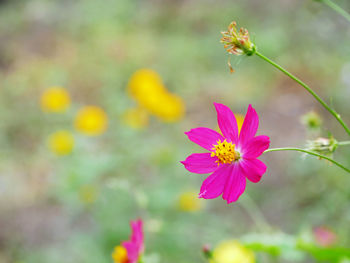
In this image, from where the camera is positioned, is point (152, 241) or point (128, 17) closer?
→ point (152, 241)

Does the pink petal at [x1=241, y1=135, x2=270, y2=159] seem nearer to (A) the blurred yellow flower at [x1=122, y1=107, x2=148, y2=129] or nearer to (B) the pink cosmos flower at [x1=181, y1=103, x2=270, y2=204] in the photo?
(B) the pink cosmos flower at [x1=181, y1=103, x2=270, y2=204]

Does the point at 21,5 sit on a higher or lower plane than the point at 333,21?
higher

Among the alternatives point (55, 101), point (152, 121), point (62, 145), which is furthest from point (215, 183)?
point (152, 121)

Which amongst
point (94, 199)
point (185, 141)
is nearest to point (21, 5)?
point (185, 141)

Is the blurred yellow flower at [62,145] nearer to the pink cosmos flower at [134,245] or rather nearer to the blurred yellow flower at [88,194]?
the blurred yellow flower at [88,194]

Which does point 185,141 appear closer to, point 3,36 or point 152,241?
point 152,241

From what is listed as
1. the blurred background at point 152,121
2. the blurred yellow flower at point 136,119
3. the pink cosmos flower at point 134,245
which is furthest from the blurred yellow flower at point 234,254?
the blurred yellow flower at point 136,119

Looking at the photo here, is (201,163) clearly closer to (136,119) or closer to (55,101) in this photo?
(136,119)

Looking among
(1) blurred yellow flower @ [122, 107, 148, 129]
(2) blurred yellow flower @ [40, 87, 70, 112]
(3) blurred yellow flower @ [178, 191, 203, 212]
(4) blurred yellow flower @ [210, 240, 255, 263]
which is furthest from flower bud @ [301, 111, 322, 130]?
(2) blurred yellow flower @ [40, 87, 70, 112]
